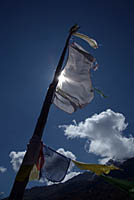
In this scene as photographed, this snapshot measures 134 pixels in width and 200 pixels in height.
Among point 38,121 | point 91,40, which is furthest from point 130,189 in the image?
point 91,40

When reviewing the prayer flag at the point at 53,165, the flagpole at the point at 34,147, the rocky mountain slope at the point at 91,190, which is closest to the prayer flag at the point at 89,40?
the flagpole at the point at 34,147

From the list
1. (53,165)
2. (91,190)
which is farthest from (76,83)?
(91,190)

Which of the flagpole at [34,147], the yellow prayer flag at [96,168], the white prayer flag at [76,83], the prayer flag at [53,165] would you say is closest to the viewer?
the flagpole at [34,147]

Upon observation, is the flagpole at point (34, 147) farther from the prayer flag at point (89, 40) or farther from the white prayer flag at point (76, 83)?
the prayer flag at point (89, 40)

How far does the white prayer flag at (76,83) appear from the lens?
13.2 feet

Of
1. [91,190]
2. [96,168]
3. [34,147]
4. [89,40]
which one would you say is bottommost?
[91,190]

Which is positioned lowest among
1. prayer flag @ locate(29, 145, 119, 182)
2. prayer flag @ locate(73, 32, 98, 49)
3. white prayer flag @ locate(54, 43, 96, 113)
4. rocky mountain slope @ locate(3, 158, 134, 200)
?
rocky mountain slope @ locate(3, 158, 134, 200)

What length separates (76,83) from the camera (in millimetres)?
4086

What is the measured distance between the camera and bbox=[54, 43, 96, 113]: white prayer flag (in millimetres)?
4016

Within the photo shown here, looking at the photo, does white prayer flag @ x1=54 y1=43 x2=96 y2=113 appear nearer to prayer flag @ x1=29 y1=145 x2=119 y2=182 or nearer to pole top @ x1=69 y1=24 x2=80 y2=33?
pole top @ x1=69 y1=24 x2=80 y2=33

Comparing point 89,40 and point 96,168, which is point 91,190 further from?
point 89,40

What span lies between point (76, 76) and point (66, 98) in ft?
1.95

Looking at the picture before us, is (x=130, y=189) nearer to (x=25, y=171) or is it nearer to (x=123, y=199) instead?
(x=25, y=171)

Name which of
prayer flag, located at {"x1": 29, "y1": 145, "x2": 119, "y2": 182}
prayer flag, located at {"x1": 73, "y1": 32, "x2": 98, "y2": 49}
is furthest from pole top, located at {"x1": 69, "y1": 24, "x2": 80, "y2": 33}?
prayer flag, located at {"x1": 29, "y1": 145, "x2": 119, "y2": 182}
